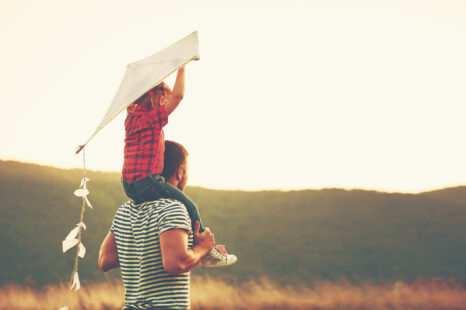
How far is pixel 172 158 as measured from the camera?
2.67 metres

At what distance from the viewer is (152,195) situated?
8.33 feet

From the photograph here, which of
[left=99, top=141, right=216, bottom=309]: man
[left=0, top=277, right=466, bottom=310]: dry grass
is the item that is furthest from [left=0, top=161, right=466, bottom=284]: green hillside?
[left=99, top=141, right=216, bottom=309]: man

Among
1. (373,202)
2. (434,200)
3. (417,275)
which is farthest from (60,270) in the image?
(434,200)

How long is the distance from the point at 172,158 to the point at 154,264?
0.52 m

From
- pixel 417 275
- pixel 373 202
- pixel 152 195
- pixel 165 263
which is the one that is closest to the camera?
pixel 165 263

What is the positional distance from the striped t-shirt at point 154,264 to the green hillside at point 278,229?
56.2 feet

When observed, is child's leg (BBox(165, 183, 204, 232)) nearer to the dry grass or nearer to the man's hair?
the man's hair

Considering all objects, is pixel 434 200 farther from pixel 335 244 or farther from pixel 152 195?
pixel 152 195

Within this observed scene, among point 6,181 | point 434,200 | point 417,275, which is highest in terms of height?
point 6,181

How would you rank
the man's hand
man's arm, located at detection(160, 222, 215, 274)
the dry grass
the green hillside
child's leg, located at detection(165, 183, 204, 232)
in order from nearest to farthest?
man's arm, located at detection(160, 222, 215, 274)
the man's hand
child's leg, located at detection(165, 183, 204, 232)
the dry grass
the green hillside

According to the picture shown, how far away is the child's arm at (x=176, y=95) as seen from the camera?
254 cm

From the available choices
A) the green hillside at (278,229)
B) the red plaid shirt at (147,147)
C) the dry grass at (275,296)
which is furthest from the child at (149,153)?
the green hillside at (278,229)

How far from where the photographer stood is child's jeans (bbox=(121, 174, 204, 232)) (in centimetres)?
251

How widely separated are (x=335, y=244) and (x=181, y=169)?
22.5 m
